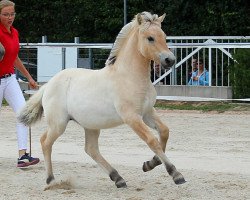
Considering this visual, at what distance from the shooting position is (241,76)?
1984 centimetres

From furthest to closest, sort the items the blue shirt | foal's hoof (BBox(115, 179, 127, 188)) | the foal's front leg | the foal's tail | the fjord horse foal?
the blue shirt → the foal's tail → foal's hoof (BBox(115, 179, 127, 188)) → the fjord horse foal → the foal's front leg

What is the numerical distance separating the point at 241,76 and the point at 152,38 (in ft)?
37.2

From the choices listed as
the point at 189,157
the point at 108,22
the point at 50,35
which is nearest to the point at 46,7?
the point at 50,35

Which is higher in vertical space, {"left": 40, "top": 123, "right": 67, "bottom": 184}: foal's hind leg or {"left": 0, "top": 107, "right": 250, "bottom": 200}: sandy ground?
{"left": 40, "top": 123, "right": 67, "bottom": 184}: foal's hind leg

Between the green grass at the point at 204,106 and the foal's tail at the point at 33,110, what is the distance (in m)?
9.17

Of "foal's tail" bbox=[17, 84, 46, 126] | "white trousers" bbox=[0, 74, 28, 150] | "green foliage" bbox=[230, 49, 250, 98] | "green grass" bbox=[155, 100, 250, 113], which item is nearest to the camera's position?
"foal's tail" bbox=[17, 84, 46, 126]

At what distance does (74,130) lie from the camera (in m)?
15.5

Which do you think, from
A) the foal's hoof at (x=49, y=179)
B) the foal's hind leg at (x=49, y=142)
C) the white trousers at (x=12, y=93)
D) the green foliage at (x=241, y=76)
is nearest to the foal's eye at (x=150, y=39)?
the foal's hind leg at (x=49, y=142)

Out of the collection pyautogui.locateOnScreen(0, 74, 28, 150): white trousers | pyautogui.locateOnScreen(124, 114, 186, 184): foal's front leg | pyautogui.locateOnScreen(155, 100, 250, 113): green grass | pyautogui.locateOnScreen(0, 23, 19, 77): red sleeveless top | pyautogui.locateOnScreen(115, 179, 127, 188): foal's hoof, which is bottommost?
pyautogui.locateOnScreen(155, 100, 250, 113): green grass

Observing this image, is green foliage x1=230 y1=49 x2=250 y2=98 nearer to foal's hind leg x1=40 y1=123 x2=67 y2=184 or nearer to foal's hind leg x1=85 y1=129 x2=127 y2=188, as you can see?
foal's hind leg x1=85 y1=129 x2=127 y2=188

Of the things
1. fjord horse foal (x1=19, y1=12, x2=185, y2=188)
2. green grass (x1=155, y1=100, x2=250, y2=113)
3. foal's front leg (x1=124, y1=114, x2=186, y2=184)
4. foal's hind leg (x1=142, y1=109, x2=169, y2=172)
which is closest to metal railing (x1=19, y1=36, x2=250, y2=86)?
green grass (x1=155, y1=100, x2=250, y2=113)

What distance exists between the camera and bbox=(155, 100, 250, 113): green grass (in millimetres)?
18781

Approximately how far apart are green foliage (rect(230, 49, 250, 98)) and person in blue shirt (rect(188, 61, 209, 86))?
78cm

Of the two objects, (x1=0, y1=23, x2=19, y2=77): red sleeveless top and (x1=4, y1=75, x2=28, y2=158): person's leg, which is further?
(x1=4, y1=75, x2=28, y2=158): person's leg
